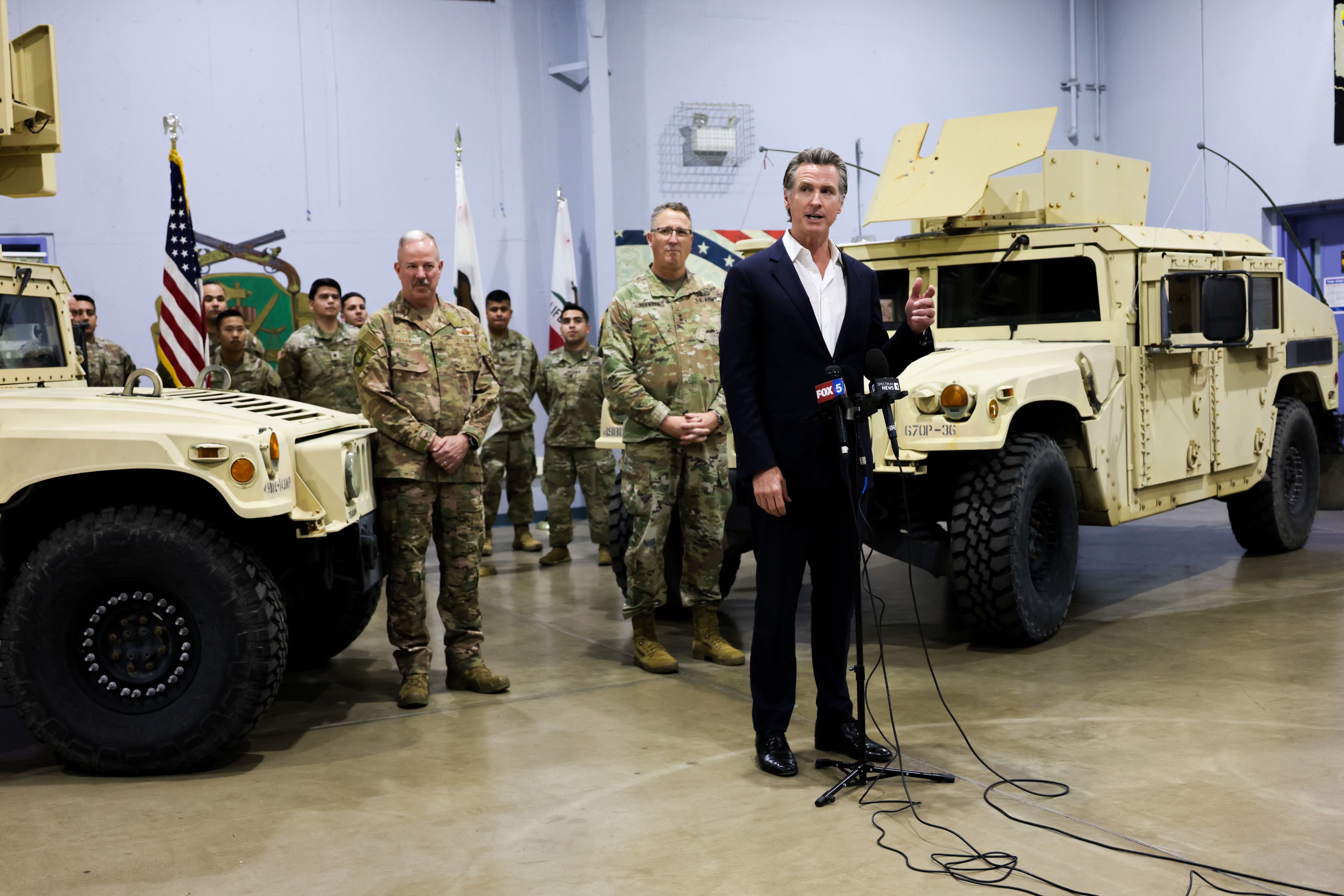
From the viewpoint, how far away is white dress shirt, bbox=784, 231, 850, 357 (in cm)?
362

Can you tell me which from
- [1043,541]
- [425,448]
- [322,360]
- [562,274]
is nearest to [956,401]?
[1043,541]

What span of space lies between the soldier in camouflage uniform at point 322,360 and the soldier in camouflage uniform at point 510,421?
1.00 metres

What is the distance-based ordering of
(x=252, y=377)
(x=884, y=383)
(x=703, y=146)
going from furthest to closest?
1. (x=703, y=146)
2. (x=252, y=377)
3. (x=884, y=383)

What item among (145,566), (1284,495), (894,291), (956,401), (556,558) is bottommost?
(556,558)

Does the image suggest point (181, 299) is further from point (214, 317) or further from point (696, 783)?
point (696, 783)

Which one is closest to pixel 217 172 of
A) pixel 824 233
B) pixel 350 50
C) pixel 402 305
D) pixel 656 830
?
pixel 350 50

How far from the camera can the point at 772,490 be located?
351cm

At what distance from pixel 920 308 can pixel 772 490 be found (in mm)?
669

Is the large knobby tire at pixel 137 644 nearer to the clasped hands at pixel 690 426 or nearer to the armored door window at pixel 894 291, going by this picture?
the clasped hands at pixel 690 426

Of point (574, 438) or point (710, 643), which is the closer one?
point (710, 643)

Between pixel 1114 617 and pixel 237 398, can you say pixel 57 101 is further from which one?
pixel 1114 617

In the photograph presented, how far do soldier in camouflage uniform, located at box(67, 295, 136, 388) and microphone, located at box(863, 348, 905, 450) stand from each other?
5.52 m

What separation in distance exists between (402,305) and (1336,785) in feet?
11.3

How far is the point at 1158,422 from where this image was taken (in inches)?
228
